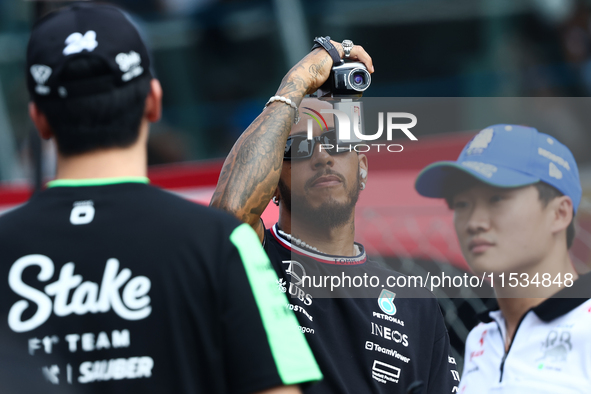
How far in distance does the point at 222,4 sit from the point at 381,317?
24.2 ft

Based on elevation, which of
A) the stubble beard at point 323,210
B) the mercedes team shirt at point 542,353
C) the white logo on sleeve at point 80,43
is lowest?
the mercedes team shirt at point 542,353

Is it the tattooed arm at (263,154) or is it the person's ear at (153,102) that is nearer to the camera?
the person's ear at (153,102)

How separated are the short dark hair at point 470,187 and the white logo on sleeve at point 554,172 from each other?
32 mm

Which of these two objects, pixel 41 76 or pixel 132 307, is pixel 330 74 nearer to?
pixel 41 76

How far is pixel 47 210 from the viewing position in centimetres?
129

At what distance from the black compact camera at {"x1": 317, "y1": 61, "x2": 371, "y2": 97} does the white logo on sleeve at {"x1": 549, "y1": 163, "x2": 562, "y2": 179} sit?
1.94 feet

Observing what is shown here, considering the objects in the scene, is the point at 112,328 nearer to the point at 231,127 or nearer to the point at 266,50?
the point at 231,127

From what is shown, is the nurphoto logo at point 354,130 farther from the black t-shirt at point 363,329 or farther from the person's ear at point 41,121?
the person's ear at point 41,121

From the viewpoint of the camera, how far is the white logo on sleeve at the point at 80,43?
128 cm

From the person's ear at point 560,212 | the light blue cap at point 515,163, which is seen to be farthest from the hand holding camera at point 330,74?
the person's ear at point 560,212

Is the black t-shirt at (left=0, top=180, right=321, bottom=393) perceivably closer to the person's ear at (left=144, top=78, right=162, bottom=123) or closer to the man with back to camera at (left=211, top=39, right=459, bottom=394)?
the person's ear at (left=144, top=78, right=162, bottom=123)

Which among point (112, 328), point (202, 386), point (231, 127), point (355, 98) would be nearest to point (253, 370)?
Answer: point (202, 386)

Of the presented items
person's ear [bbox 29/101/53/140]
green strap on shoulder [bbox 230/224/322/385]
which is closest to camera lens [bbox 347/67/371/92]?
green strap on shoulder [bbox 230/224/322/385]

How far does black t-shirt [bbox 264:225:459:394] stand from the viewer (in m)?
1.99
